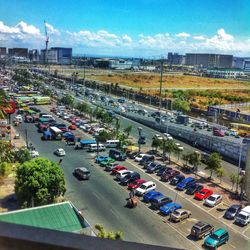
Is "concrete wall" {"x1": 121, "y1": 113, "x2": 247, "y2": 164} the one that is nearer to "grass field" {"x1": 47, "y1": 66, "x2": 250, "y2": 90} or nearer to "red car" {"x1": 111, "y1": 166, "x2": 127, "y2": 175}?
"red car" {"x1": 111, "y1": 166, "x2": 127, "y2": 175}

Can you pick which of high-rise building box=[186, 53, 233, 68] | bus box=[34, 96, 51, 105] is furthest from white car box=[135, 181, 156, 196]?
high-rise building box=[186, 53, 233, 68]

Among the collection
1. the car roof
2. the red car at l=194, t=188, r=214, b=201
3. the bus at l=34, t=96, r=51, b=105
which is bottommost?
the red car at l=194, t=188, r=214, b=201

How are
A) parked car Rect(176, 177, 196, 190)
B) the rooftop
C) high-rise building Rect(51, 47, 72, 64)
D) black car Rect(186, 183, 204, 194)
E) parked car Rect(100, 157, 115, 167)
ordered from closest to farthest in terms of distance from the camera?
the rooftop
black car Rect(186, 183, 204, 194)
parked car Rect(176, 177, 196, 190)
parked car Rect(100, 157, 115, 167)
high-rise building Rect(51, 47, 72, 64)

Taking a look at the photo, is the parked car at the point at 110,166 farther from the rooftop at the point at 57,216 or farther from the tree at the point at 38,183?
the rooftop at the point at 57,216

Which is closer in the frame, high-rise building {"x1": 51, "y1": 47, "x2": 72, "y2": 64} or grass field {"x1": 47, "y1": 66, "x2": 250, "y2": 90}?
grass field {"x1": 47, "y1": 66, "x2": 250, "y2": 90}

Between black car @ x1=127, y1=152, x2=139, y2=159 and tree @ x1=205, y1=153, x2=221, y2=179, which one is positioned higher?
tree @ x1=205, y1=153, x2=221, y2=179

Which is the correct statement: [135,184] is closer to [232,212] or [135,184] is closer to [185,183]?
[185,183]

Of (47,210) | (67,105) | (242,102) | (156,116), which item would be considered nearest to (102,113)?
(156,116)
